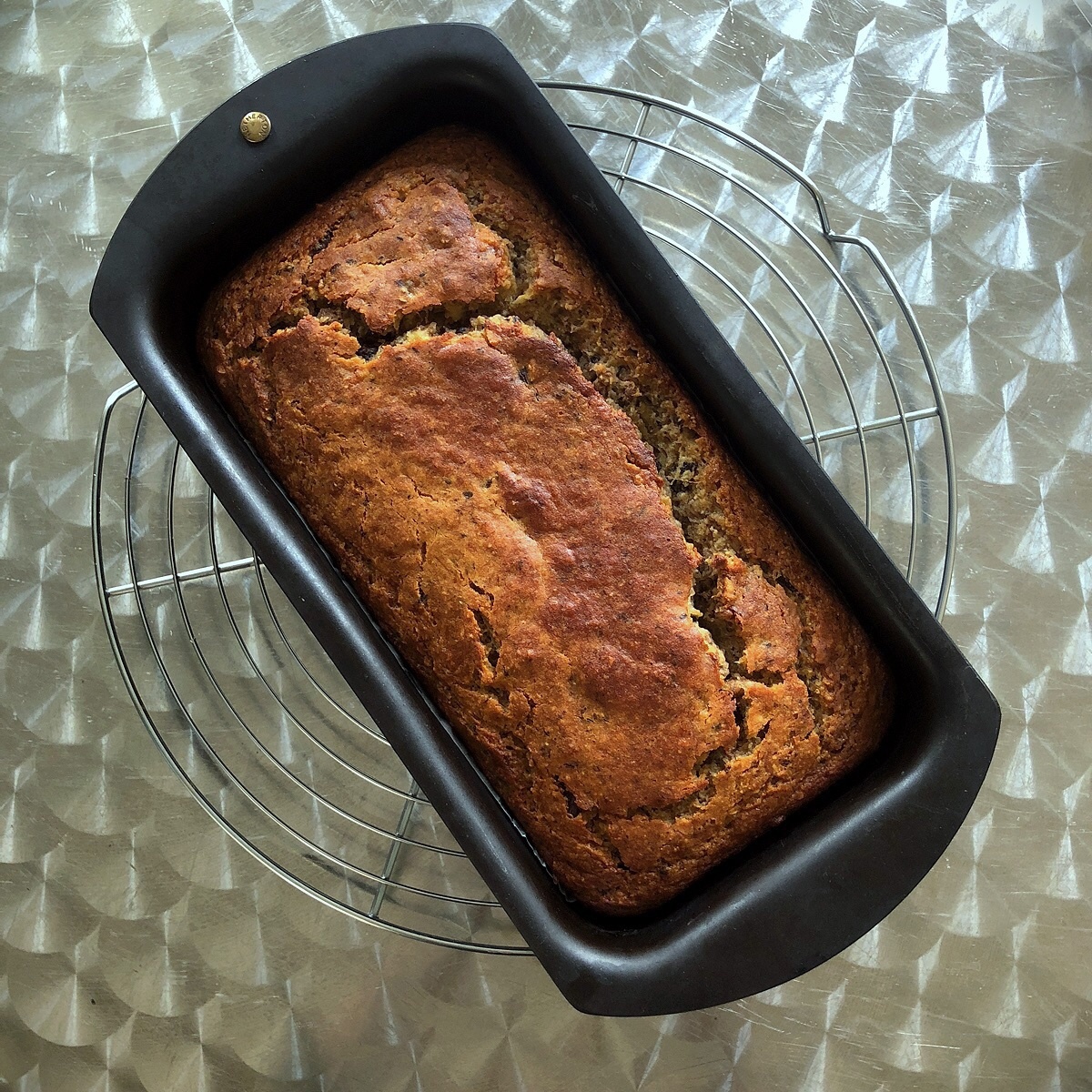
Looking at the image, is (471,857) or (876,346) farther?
(876,346)

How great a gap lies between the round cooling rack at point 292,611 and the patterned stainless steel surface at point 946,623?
0.06 metres

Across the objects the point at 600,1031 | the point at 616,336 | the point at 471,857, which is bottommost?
the point at 600,1031

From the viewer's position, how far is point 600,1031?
1.78 m

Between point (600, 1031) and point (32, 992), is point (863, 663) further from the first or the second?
point (32, 992)

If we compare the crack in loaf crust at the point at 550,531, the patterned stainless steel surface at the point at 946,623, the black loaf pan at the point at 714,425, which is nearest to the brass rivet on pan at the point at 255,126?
the black loaf pan at the point at 714,425

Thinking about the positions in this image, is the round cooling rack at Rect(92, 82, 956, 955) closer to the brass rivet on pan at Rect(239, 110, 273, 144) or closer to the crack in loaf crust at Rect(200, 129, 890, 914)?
the crack in loaf crust at Rect(200, 129, 890, 914)

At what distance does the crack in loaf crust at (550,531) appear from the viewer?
4.33 feet

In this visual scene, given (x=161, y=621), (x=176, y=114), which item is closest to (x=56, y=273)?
(x=176, y=114)

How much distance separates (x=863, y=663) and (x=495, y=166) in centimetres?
98

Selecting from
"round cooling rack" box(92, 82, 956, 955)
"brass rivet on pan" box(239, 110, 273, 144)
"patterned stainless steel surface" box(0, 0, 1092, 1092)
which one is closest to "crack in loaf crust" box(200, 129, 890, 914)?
"brass rivet on pan" box(239, 110, 273, 144)

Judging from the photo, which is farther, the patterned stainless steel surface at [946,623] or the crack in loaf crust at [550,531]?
the patterned stainless steel surface at [946,623]

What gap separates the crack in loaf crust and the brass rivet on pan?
0.49ft

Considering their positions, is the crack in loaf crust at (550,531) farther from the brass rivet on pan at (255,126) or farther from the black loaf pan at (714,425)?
the brass rivet on pan at (255,126)

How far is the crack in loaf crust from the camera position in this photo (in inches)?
51.9
